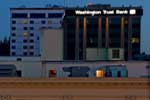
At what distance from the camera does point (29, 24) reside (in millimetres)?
173500

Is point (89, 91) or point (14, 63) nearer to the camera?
point (89, 91)

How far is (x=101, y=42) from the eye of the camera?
133625mm

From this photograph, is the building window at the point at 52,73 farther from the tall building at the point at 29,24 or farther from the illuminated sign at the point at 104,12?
the tall building at the point at 29,24

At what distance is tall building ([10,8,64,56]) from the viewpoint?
169 m

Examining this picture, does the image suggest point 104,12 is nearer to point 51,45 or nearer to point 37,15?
point 37,15

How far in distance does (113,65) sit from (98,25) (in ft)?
337

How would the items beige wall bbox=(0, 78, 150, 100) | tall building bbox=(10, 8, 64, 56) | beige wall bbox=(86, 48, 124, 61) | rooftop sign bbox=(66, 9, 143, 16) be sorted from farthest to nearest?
tall building bbox=(10, 8, 64, 56)
rooftop sign bbox=(66, 9, 143, 16)
beige wall bbox=(86, 48, 124, 61)
beige wall bbox=(0, 78, 150, 100)

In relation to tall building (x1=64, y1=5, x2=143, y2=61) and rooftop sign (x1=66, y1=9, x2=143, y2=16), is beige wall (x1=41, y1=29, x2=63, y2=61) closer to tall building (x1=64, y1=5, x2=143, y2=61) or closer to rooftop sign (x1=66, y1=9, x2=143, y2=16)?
tall building (x1=64, y1=5, x2=143, y2=61)

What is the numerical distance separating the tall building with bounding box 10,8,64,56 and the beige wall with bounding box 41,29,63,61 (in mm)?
127570

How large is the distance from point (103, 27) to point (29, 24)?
4285 centimetres

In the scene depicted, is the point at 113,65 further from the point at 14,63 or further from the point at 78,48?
the point at 78,48

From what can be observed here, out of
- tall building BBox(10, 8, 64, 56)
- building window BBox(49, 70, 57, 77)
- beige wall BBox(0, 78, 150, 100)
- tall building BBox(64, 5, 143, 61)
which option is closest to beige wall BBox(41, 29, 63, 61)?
building window BBox(49, 70, 57, 77)

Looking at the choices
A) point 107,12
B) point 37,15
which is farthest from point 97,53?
point 37,15

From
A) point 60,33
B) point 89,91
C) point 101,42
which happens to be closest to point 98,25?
point 101,42
